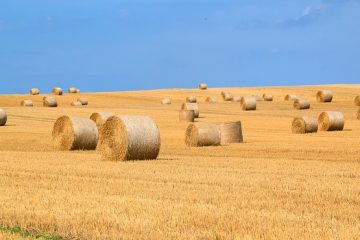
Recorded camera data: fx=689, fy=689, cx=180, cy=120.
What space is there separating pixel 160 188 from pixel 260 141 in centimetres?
1403

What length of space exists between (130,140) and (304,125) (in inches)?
531

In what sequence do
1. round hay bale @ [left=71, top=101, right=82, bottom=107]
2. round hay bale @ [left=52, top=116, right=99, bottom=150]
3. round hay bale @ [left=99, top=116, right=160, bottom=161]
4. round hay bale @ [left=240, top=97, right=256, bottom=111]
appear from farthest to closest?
round hay bale @ [left=71, top=101, right=82, bottom=107] → round hay bale @ [left=240, top=97, right=256, bottom=111] → round hay bale @ [left=52, top=116, right=99, bottom=150] → round hay bale @ [left=99, top=116, right=160, bottom=161]

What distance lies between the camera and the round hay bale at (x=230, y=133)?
24969 millimetres

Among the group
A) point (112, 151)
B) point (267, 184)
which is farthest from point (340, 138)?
point (267, 184)

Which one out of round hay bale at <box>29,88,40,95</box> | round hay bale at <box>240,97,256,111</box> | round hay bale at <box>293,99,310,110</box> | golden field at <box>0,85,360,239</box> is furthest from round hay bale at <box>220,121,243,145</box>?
round hay bale at <box>29,88,40,95</box>

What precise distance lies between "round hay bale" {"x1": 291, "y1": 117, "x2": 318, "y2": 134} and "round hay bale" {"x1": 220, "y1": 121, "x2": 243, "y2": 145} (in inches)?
190

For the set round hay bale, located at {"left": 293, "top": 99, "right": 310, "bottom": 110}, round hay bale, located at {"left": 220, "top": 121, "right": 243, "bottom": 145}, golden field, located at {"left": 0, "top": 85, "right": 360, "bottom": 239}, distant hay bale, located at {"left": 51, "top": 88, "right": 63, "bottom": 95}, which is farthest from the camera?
distant hay bale, located at {"left": 51, "top": 88, "right": 63, "bottom": 95}

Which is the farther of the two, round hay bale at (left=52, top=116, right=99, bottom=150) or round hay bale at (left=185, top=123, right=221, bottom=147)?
round hay bale at (left=185, top=123, right=221, bottom=147)

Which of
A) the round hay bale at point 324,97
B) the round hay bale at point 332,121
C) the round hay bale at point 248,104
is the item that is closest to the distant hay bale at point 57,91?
the round hay bale at point 248,104

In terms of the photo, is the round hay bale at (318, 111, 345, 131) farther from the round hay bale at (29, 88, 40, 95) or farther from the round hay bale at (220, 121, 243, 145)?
the round hay bale at (29, 88, 40, 95)

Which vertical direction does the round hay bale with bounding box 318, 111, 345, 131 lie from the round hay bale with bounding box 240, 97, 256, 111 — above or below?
below

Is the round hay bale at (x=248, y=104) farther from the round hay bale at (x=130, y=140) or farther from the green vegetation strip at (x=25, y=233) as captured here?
the green vegetation strip at (x=25, y=233)

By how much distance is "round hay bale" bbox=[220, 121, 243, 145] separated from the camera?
2497cm

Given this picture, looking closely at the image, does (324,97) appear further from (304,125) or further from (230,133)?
(230,133)
